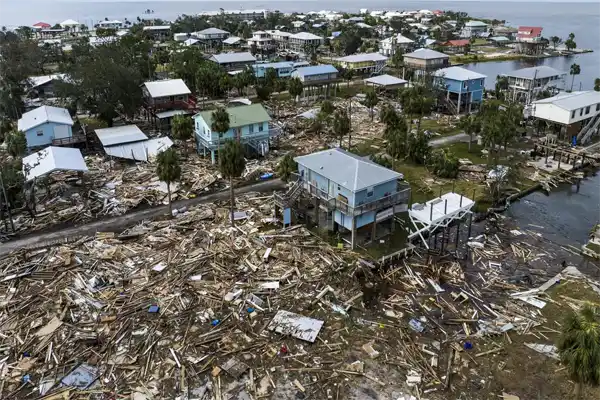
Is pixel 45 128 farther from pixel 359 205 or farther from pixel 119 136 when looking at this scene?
pixel 359 205

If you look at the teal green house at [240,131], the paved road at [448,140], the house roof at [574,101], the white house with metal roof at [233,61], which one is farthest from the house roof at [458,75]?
the white house with metal roof at [233,61]

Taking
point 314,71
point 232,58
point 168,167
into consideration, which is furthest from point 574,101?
point 232,58

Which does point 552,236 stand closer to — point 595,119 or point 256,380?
point 256,380

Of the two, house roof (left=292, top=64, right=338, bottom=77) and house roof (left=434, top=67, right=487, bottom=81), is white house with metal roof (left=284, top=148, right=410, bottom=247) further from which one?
house roof (left=292, top=64, right=338, bottom=77)

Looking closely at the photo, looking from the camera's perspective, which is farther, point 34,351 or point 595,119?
point 595,119

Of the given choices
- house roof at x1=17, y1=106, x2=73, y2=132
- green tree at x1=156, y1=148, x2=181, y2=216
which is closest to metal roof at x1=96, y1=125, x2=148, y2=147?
house roof at x1=17, y1=106, x2=73, y2=132

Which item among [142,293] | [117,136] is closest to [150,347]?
[142,293]
